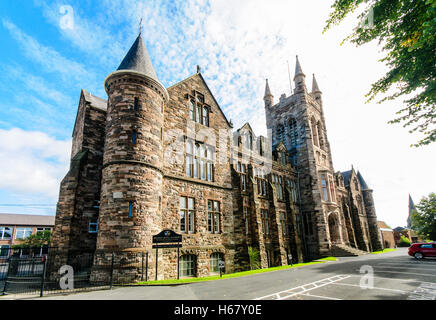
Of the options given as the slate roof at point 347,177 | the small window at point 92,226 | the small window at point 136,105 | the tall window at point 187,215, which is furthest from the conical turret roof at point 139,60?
the slate roof at point 347,177

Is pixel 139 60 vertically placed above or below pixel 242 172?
above

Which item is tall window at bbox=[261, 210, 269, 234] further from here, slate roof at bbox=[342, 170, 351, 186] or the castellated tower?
slate roof at bbox=[342, 170, 351, 186]

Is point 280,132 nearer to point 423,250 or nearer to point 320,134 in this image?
point 320,134

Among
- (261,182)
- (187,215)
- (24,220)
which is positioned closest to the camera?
(187,215)

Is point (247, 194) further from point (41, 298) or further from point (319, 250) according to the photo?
point (41, 298)

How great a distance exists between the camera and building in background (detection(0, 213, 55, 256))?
161ft

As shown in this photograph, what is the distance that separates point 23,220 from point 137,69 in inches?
2343

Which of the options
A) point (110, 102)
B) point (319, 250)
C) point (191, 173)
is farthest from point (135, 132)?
point (319, 250)

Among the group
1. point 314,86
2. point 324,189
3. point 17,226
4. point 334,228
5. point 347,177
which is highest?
point 314,86

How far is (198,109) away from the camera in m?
19.8

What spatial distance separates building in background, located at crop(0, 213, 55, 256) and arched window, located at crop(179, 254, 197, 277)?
50063 millimetres

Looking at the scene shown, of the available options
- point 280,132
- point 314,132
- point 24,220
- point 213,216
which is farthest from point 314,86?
point 24,220

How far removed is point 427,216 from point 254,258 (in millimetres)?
39241

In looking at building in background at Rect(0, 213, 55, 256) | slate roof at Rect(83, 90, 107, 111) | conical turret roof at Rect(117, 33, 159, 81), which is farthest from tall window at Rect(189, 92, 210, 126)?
building in background at Rect(0, 213, 55, 256)
